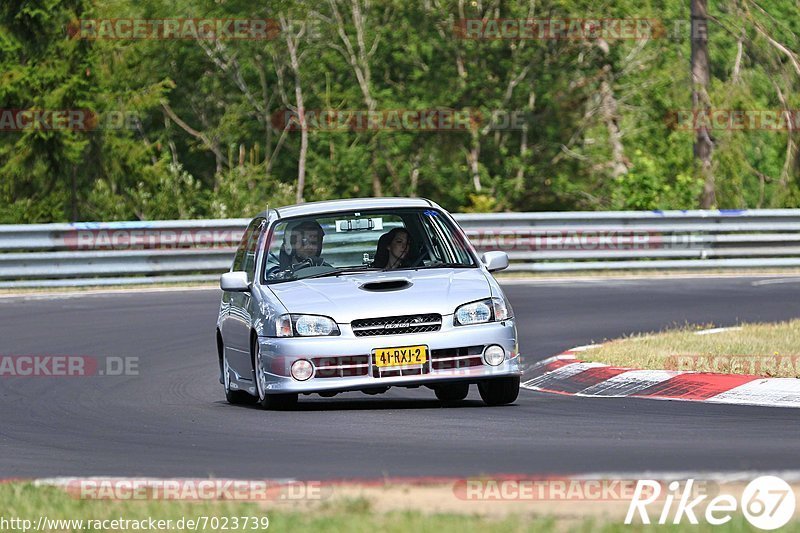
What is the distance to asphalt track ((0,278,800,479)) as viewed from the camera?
27.9 ft

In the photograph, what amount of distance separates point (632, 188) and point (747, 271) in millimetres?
5094

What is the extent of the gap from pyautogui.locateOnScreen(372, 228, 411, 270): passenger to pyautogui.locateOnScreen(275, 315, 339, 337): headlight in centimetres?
124

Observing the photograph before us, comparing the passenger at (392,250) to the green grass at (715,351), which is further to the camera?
the green grass at (715,351)

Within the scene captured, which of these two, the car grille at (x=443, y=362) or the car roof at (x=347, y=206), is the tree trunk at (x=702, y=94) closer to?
the car roof at (x=347, y=206)

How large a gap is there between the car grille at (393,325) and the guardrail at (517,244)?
45.0 ft

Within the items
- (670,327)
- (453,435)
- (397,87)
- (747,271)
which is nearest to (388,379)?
(453,435)

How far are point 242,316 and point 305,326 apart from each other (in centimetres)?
119

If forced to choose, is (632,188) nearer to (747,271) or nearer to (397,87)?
(747,271)

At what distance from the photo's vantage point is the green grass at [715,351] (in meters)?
12.8

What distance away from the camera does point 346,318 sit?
11367mm
